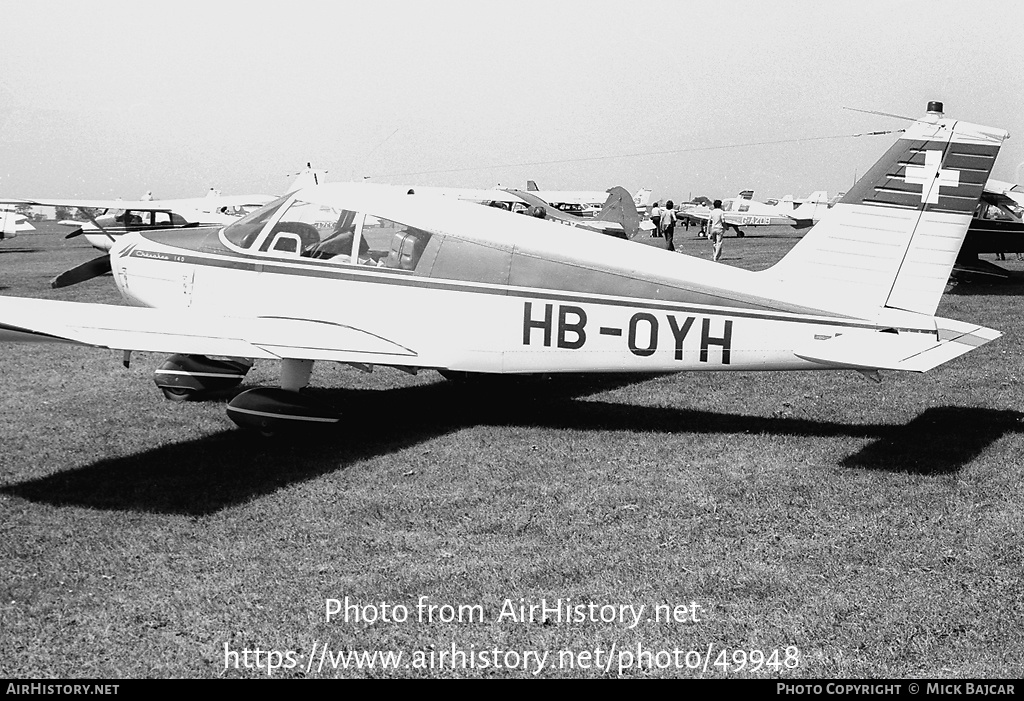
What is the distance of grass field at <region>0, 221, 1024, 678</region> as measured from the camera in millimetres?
3865

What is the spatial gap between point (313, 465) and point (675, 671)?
3.47 m

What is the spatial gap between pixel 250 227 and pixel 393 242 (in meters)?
1.31

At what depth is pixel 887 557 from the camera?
15.3 ft

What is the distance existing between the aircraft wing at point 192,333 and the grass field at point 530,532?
73cm

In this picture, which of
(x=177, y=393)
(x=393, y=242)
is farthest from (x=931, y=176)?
A: (x=177, y=393)

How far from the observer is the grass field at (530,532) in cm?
387

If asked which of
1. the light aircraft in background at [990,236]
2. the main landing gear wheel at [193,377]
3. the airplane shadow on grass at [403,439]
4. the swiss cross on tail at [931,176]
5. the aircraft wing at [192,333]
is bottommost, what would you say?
the airplane shadow on grass at [403,439]

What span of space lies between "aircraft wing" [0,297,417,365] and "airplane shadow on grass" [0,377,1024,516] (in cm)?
73

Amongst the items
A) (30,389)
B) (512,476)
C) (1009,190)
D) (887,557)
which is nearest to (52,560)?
(512,476)

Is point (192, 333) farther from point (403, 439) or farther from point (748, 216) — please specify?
point (748, 216)

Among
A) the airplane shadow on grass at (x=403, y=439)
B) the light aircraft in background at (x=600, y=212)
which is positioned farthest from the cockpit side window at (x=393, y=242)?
the light aircraft in background at (x=600, y=212)

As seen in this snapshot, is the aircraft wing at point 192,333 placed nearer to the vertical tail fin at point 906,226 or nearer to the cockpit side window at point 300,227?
the cockpit side window at point 300,227

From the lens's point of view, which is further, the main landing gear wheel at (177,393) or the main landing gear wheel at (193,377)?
the main landing gear wheel at (177,393)
